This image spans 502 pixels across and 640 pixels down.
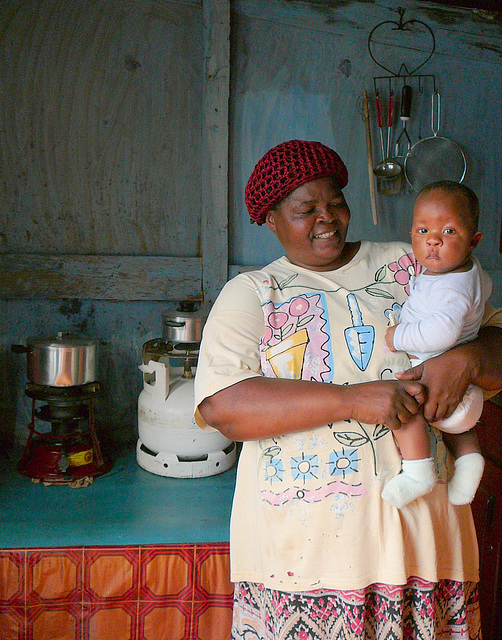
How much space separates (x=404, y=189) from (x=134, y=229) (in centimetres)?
126

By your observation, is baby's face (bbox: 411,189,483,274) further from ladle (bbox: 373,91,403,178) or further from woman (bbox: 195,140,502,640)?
ladle (bbox: 373,91,403,178)

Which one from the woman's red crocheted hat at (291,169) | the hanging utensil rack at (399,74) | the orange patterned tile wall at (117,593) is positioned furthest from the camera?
the hanging utensil rack at (399,74)

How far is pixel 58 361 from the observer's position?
228 centimetres

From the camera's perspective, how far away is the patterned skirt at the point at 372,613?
1.18 metres

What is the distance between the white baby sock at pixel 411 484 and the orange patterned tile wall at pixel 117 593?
3.08 feet

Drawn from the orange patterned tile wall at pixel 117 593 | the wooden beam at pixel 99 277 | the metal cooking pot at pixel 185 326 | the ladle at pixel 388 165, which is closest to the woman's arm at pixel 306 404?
the orange patterned tile wall at pixel 117 593

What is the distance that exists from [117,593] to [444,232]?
4.82 feet

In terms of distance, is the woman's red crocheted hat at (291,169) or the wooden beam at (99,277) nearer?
the woman's red crocheted hat at (291,169)

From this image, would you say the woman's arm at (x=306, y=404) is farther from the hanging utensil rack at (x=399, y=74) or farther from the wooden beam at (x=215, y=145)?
the hanging utensil rack at (x=399, y=74)

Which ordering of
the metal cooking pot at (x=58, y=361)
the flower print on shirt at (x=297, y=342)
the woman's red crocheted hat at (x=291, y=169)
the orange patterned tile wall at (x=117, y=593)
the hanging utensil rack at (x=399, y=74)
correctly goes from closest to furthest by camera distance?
the flower print on shirt at (x=297, y=342) < the woman's red crocheted hat at (x=291, y=169) < the orange patterned tile wall at (x=117, y=593) < the metal cooking pot at (x=58, y=361) < the hanging utensil rack at (x=399, y=74)

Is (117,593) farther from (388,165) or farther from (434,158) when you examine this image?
(434,158)

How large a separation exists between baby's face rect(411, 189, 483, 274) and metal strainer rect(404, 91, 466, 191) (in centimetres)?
158

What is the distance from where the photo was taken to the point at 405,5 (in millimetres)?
2713

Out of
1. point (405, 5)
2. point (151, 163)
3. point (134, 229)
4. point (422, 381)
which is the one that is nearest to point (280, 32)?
point (405, 5)
